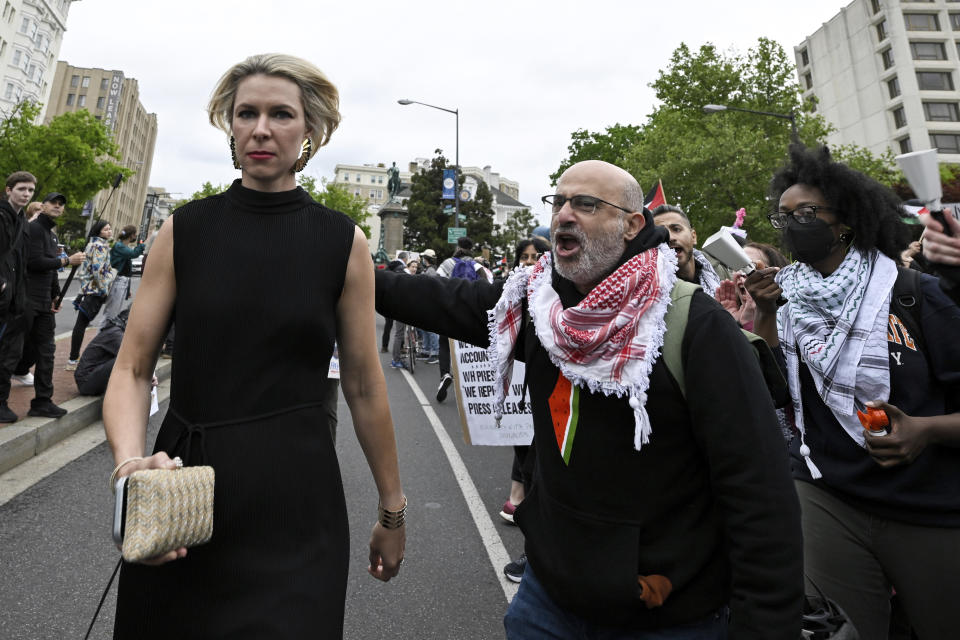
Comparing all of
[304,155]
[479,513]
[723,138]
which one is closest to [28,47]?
[723,138]

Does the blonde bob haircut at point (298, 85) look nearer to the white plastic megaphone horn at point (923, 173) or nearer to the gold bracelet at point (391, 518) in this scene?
the gold bracelet at point (391, 518)

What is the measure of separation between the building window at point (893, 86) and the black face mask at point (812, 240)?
63746 millimetres

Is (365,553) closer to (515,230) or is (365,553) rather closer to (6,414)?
(6,414)

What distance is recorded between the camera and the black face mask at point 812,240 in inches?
95.8

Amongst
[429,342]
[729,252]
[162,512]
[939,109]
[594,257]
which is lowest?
[162,512]

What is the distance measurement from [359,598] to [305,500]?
210cm

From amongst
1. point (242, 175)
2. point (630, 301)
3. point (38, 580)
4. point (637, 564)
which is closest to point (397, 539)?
point (637, 564)

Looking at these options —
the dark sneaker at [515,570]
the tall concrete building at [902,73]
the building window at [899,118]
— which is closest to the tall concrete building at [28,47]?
the dark sneaker at [515,570]

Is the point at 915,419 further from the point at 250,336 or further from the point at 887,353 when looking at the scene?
the point at 250,336

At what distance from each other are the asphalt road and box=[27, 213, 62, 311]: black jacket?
1.78m

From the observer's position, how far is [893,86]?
173ft

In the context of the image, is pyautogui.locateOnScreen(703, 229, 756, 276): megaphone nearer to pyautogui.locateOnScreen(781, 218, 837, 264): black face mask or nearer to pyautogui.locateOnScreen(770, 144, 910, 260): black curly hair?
pyautogui.locateOnScreen(781, 218, 837, 264): black face mask

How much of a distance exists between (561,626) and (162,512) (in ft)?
3.68

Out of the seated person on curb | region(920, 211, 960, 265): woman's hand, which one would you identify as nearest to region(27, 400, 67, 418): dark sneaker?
the seated person on curb
